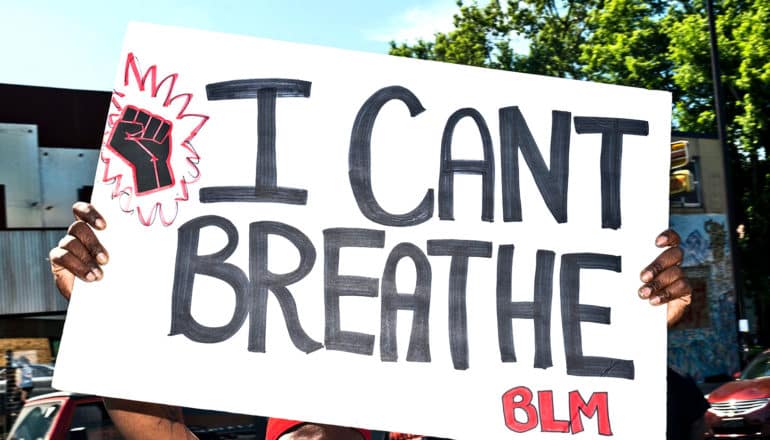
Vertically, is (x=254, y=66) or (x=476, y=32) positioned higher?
(x=476, y=32)

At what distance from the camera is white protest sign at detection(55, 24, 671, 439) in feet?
11.4

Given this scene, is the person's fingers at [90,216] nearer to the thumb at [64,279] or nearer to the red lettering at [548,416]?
the thumb at [64,279]

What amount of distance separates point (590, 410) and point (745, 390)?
11.1 metres

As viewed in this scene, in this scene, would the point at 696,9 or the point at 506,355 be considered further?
the point at 696,9

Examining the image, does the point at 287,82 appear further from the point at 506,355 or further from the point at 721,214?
the point at 721,214

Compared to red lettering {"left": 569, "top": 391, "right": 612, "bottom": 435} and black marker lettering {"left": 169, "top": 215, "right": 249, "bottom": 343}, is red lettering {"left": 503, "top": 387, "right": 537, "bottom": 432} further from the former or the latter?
black marker lettering {"left": 169, "top": 215, "right": 249, "bottom": 343}

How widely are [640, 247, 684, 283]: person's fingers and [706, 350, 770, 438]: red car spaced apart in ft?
34.9

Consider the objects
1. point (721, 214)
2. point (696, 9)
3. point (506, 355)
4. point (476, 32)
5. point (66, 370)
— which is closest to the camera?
point (66, 370)

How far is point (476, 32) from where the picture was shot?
1716 inches

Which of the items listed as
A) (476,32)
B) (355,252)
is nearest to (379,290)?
(355,252)

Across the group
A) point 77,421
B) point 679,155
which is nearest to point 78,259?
point 77,421

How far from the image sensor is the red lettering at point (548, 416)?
3561mm

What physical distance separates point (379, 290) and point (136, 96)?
44.2 inches

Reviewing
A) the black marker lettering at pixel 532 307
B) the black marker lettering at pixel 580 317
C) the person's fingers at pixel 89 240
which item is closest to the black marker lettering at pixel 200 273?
the person's fingers at pixel 89 240
